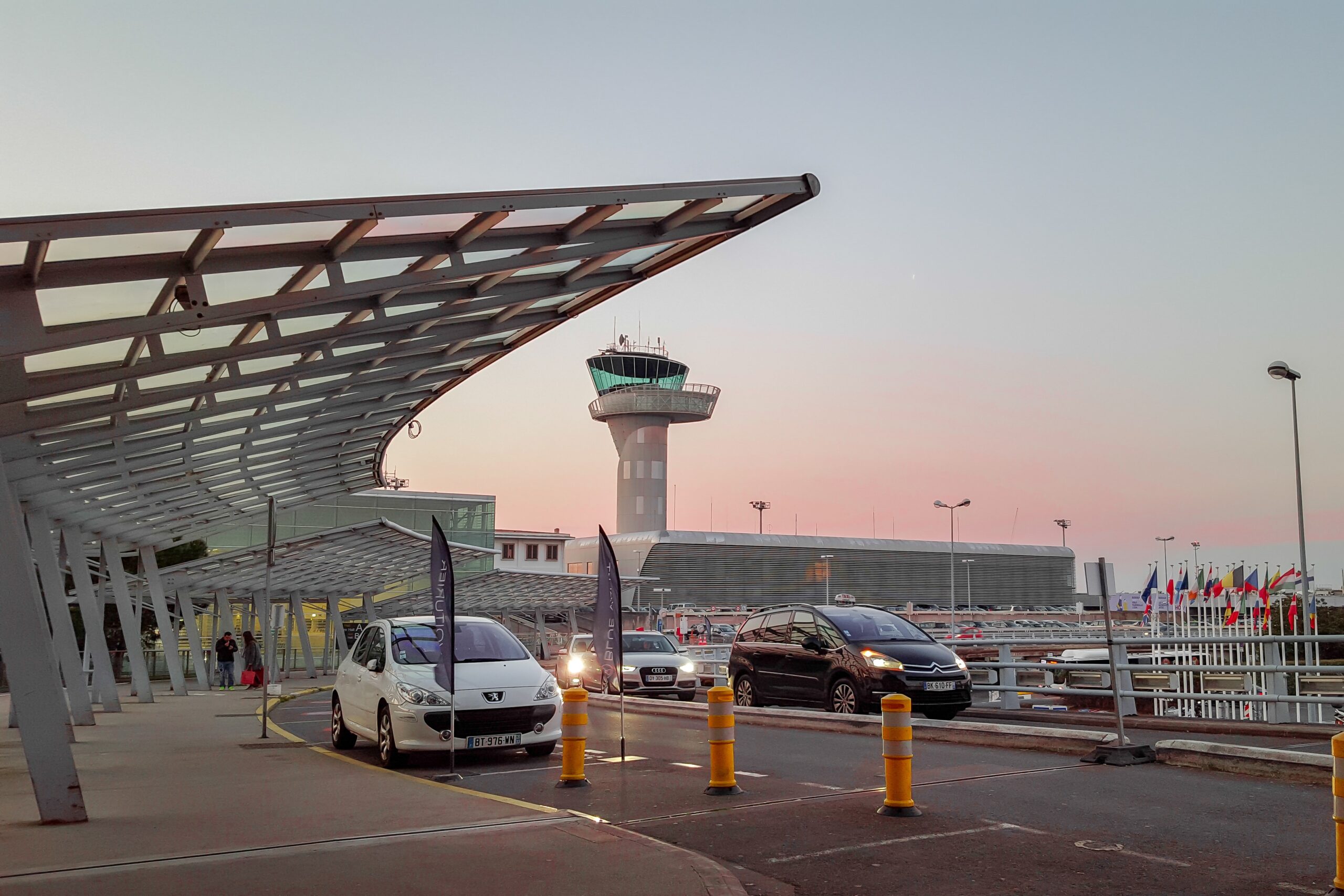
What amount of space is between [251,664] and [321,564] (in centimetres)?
376

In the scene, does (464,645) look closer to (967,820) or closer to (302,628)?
(967,820)

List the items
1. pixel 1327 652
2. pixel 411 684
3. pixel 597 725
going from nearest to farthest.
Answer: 1. pixel 411 684
2. pixel 597 725
3. pixel 1327 652

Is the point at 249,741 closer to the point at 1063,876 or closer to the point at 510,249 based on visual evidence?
the point at 510,249

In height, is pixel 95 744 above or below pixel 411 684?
below

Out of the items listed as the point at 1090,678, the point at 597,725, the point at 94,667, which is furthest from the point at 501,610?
the point at 597,725

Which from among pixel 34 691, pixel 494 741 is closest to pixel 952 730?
pixel 494 741

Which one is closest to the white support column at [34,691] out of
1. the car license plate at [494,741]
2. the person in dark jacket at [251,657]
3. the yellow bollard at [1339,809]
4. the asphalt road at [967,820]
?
the asphalt road at [967,820]

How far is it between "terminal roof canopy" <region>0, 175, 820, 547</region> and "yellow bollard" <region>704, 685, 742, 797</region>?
429cm

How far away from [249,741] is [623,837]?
9.83 metres

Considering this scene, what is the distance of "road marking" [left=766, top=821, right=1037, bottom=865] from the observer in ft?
24.0

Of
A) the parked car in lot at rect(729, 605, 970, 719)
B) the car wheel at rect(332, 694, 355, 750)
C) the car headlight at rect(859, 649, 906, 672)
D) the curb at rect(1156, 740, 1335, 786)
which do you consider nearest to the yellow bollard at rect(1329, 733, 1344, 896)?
the curb at rect(1156, 740, 1335, 786)

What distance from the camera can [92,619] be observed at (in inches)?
878

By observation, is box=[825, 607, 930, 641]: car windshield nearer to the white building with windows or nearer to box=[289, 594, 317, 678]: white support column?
box=[289, 594, 317, 678]: white support column

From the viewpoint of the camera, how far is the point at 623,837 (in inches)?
302
